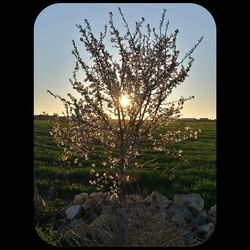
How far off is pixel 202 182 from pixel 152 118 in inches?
165

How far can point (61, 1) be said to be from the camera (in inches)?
177

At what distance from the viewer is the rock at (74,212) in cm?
673

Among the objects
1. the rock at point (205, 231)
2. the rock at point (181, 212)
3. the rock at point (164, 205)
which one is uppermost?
the rock at point (164, 205)

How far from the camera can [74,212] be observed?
22.1 feet

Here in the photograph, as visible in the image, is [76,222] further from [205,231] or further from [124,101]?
[124,101]

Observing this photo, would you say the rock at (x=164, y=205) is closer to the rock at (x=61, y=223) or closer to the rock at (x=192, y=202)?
the rock at (x=192, y=202)

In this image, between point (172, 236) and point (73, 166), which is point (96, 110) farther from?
point (73, 166)

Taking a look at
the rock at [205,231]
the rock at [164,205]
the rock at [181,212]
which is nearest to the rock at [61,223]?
the rock at [164,205]

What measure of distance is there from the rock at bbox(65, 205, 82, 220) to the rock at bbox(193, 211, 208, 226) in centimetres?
158

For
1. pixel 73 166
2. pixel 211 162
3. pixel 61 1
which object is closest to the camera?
pixel 61 1

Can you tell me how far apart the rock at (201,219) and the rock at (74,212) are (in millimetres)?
1584

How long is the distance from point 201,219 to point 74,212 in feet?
5.67

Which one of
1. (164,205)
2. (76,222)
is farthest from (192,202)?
(76,222)
